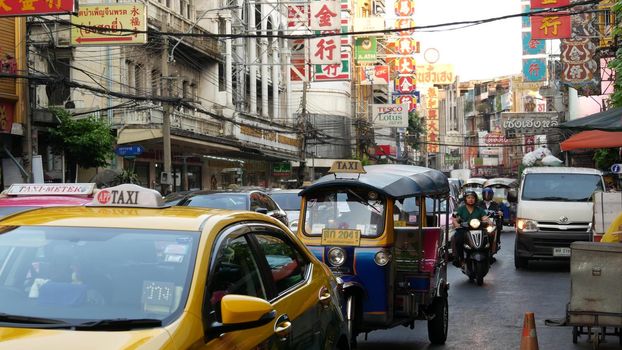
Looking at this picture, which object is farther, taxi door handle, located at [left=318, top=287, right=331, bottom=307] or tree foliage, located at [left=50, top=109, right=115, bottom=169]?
tree foliage, located at [left=50, top=109, right=115, bottom=169]

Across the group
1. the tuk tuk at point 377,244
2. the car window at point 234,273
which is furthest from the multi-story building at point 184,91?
the car window at point 234,273

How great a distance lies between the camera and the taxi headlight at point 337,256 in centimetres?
855

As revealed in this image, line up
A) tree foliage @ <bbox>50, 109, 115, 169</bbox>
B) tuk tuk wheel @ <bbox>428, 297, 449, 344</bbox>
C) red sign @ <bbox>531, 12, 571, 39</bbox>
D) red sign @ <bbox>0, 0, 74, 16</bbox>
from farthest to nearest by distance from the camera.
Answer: red sign @ <bbox>531, 12, 571, 39</bbox>
tree foliage @ <bbox>50, 109, 115, 169</bbox>
red sign @ <bbox>0, 0, 74, 16</bbox>
tuk tuk wheel @ <bbox>428, 297, 449, 344</bbox>

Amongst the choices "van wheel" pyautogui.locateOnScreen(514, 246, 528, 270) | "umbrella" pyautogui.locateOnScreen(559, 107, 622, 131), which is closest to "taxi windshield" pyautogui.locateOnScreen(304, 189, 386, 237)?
"umbrella" pyautogui.locateOnScreen(559, 107, 622, 131)

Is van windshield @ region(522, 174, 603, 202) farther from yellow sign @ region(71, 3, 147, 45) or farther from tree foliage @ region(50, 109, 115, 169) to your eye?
tree foliage @ region(50, 109, 115, 169)

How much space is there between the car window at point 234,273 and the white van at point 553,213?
1366 cm

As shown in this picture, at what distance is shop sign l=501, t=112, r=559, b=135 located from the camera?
55188 mm

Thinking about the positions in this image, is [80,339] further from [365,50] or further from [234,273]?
[365,50]

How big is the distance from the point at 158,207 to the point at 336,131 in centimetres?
6508

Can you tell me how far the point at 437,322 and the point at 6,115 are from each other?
16432 millimetres

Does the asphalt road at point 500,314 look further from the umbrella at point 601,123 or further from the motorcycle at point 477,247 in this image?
the umbrella at point 601,123

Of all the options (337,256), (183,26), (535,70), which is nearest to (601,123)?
(337,256)

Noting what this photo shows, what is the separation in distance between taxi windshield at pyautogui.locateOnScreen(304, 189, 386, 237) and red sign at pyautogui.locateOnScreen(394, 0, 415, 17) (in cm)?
6241

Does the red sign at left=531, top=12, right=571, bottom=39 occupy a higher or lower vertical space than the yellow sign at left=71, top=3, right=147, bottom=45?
higher
